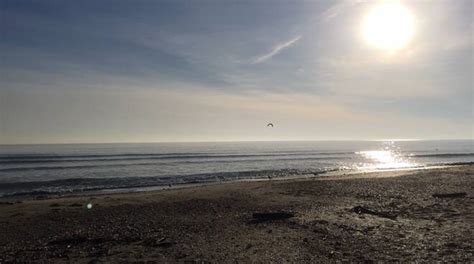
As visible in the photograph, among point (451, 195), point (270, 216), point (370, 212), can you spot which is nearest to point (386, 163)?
point (451, 195)

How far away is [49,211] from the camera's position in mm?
17609

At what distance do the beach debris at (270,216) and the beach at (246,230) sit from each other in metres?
0.04

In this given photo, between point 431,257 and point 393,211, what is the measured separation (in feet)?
20.8

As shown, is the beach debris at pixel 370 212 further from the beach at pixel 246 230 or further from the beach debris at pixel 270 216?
the beach debris at pixel 270 216

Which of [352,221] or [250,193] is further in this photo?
[250,193]

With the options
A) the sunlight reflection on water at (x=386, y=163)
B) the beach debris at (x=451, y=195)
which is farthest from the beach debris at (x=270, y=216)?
the sunlight reflection on water at (x=386, y=163)

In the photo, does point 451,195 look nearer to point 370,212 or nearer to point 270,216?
point 370,212

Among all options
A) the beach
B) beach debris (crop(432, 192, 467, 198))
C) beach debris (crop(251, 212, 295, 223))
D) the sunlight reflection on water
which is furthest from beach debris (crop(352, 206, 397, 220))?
the sunlight reflection on water

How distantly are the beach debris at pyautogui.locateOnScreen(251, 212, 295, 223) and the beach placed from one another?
40 millimetres

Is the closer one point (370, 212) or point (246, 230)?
point (246, 230)

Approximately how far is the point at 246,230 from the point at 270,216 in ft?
6.73

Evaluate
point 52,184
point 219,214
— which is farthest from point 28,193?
point 219,214

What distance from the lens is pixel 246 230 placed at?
41.4ft

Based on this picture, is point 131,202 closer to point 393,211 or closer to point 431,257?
point 393,211
